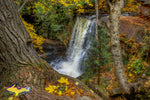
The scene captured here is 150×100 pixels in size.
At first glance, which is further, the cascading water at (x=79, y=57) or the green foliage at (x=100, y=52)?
the cascading water at (x=79, y=57)

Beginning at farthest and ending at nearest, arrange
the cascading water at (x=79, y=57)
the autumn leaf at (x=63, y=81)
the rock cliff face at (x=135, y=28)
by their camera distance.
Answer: the cascading water at (x=79, y=57)
the rock cliff face at (x=135, y=28)
the autumn leaf at (x=63, y=81)

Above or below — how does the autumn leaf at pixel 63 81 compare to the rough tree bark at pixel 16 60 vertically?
below

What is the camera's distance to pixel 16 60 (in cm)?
192

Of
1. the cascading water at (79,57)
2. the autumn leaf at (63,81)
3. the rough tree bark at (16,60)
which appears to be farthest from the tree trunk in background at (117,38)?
the cascading water at (79,57)

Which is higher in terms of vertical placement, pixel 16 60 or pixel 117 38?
pixel 117 38

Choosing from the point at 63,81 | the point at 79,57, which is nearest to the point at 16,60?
the point at 63,81

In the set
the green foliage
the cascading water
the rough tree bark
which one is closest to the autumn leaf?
the rough tree bark

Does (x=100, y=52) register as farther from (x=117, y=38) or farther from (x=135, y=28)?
(x=135, y=28)

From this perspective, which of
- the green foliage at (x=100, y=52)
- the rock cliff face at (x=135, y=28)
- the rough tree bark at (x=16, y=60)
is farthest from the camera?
the rock cliff face at (x=135, y=28)

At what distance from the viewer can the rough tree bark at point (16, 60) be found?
5.77 feet

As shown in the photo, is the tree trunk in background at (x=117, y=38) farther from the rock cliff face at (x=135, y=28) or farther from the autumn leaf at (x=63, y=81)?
the rock cliff face at (x=135, y=28)

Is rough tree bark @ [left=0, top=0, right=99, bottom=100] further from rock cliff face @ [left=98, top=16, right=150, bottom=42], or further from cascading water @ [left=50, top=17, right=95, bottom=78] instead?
cascading water @ [left=50, top=17, right=95, bottom=78]

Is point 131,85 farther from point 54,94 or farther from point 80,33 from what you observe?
point 80,33

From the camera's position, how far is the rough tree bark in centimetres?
176
